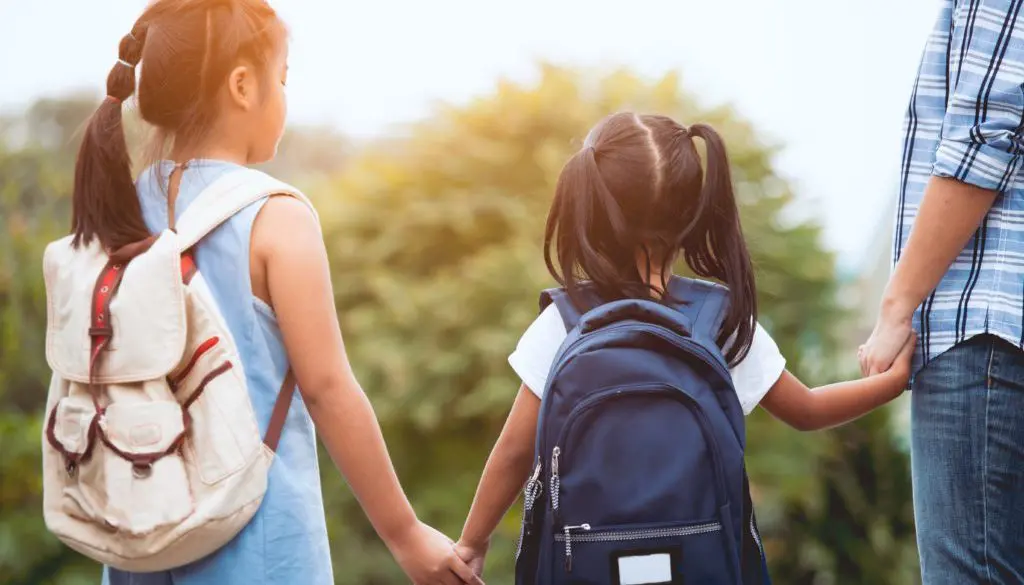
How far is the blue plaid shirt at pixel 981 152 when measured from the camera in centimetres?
182

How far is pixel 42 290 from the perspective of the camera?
15.5 feet

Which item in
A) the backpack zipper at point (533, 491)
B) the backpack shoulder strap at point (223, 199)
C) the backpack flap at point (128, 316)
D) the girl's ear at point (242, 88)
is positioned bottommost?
the backpack zipper at point (533, 491)

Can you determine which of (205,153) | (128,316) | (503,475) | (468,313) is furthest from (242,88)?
(468,313)

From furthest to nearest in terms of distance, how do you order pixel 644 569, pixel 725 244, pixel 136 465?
pixel 725 244 → pixel 644 569 → pixel 136 465

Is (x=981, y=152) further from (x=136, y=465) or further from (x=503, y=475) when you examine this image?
(x=136, y=465)

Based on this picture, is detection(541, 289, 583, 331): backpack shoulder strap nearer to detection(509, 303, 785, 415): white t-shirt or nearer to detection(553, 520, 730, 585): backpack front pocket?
detection(509, 303, 785, 415): white t-shirt

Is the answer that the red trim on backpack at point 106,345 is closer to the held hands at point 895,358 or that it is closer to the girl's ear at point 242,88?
the girl's ear at point 242,88

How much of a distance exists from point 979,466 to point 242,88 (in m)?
1.40

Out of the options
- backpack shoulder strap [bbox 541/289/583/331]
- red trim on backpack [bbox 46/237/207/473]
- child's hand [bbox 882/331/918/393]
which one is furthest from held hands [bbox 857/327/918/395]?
red trim on backpack [bbox 46/237/207/473]

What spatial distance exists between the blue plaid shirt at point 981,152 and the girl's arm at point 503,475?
2.31 ft

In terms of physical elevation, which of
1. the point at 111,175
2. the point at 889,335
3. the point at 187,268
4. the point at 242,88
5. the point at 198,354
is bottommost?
the point at 889,335

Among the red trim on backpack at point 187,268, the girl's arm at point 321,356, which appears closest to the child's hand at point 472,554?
the girl's arm at point 321,356

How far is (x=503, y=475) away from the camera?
1994 millimetres

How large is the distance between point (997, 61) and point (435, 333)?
2826mm
